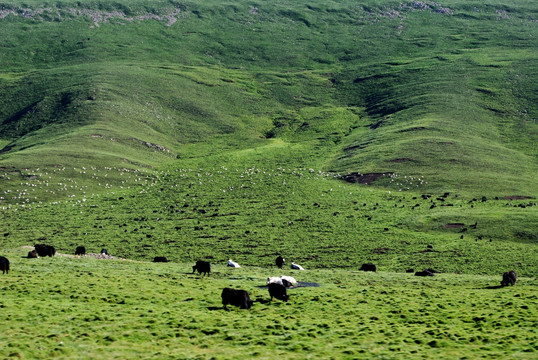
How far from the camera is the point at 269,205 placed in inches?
3460

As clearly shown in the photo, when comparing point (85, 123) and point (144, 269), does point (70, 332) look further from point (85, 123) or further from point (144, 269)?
point (85, 123)

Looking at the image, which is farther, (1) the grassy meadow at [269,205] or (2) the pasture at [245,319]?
(1) the grassy meadow at [269,205]

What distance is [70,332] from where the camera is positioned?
23.6m

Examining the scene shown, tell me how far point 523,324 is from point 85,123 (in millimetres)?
128496

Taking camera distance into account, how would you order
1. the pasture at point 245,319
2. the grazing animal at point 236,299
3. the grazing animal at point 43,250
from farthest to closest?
the grazing animal at point 43,250, the grazing animal at point 236,299, the pasture at point 245,319

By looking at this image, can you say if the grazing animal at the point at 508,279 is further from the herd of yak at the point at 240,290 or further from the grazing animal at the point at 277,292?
the grazing animal at the point at 277,292

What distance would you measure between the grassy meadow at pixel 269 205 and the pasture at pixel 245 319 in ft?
0.47

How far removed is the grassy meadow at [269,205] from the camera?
24922 millimetres

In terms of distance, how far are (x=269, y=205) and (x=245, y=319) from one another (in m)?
61.4

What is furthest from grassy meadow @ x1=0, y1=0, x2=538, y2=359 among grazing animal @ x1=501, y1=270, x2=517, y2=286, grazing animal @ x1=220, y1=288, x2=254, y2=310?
grazing animal @ x1=501, y1=270, x2=517, y2=286

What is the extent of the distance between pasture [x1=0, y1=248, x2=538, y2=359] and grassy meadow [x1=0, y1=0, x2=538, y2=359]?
0.47ft

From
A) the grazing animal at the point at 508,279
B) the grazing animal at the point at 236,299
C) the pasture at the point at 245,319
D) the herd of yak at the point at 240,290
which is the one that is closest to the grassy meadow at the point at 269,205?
the pasture at the point at 245,319

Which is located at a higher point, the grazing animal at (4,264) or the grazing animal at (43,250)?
the grazing animal at (43,250)

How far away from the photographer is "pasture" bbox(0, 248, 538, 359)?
72.4 feet
